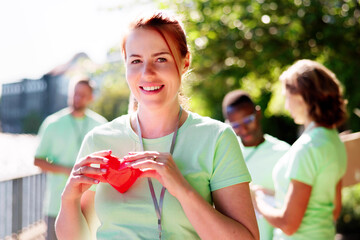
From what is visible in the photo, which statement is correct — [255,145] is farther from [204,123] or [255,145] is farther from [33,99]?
[33,99]

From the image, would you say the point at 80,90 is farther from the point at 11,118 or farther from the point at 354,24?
the point at 11,118

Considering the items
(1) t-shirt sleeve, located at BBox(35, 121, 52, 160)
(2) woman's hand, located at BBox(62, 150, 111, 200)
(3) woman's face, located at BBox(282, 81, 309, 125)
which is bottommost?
(1) t-shirt sleeve, located at BBox(35, 121, 52, 160)

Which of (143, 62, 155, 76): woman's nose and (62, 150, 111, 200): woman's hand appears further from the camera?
(143, 62, 155, 76): woman's nose

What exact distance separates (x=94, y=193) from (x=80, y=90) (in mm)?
3142

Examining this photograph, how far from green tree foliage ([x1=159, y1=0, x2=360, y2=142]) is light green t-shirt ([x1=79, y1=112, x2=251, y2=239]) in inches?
130

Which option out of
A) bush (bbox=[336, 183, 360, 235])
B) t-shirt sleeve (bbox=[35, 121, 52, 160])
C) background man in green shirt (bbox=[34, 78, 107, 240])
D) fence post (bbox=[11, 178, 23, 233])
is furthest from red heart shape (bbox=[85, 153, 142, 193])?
bush (bbox=[336, 183, 360, 235])

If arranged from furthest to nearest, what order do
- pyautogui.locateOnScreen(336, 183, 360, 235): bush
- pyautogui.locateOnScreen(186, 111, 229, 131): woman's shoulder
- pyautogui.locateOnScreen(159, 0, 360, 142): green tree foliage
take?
pyautogui.locateOnScreen(336, 183, 360, 235): bush, pyautogui.locateOnScreen(159, 0, 360, 142): green tree foliage, pyautogui.locateOnScreen(186, 111, 229, 131): woman's shoulder

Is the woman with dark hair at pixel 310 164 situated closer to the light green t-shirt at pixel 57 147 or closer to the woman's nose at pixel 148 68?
the woman's nose at pixel 148 68

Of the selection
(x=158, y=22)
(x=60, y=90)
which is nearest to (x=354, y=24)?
(x=158, y=22)

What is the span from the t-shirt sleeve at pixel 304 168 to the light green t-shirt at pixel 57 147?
7.98ft

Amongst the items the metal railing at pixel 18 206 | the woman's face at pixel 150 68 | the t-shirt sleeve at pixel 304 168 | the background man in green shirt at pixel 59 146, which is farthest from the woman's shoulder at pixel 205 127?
the metal railing at pixel 18 206

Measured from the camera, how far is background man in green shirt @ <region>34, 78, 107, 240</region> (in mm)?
4039

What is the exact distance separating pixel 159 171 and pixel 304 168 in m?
1.24

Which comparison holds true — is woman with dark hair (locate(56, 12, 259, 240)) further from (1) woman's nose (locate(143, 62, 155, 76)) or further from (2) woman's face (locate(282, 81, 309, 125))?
(2) woman's face (locate(282, 81, 309, 125))
